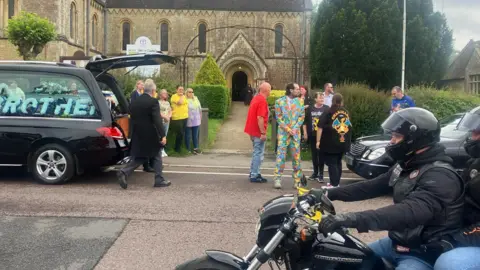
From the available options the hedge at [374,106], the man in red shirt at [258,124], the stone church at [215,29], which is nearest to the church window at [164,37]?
the stone church at [215,29]

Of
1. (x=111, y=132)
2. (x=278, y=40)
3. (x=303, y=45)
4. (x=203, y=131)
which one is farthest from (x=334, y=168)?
(x=278, y=40)

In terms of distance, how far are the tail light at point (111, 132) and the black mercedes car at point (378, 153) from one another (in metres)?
4.41

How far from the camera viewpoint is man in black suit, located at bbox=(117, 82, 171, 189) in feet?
28.4

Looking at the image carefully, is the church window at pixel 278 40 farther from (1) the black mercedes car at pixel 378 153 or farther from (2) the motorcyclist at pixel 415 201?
(2) the motorcyclist at pixel 415 201

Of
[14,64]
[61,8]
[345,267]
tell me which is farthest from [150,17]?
[345,267]

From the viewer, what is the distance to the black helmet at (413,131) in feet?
10.0

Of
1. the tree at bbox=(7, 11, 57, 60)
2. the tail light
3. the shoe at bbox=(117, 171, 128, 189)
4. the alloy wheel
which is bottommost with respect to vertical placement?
the shoe at bbox=(117, 171, 128, 189)

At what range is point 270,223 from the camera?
2932 mm

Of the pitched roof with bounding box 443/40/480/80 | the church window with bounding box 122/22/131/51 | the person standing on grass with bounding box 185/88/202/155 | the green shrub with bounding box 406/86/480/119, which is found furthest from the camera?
the pitched roof with bounding box 443/40/480/80

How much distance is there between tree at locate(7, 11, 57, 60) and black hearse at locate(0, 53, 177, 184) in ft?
57.3

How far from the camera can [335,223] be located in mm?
2654

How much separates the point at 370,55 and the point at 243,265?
1380 inches

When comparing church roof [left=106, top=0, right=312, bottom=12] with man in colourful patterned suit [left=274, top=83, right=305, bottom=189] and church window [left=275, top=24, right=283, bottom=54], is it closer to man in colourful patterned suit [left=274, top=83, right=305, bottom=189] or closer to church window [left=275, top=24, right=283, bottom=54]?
church window [left=275, top=24, right=283, bottom=54]

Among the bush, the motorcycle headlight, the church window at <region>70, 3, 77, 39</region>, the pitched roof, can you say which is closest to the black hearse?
the motorcycle headlight
